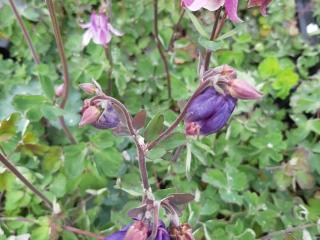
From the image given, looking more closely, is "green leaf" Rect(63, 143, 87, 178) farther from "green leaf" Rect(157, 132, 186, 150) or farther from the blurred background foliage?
"green leaf" Rect(157, 132, 186, 150)

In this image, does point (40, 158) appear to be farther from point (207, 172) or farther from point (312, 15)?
point (312, 15)

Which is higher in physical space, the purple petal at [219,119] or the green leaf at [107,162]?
the purple petal at [219,119]

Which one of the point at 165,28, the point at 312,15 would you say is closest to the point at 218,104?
the point at 165,28

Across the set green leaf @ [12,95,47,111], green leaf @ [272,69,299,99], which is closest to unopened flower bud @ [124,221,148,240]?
green leaf @ [12,95,47,111]

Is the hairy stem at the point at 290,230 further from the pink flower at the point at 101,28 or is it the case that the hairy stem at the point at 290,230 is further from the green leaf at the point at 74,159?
the pink flower at the point at 101,28

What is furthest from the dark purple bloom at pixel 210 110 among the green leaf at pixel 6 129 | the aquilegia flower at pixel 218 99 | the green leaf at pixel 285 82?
the green leaf at pixel 285 82

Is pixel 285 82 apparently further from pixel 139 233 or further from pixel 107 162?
pixel 139 233
